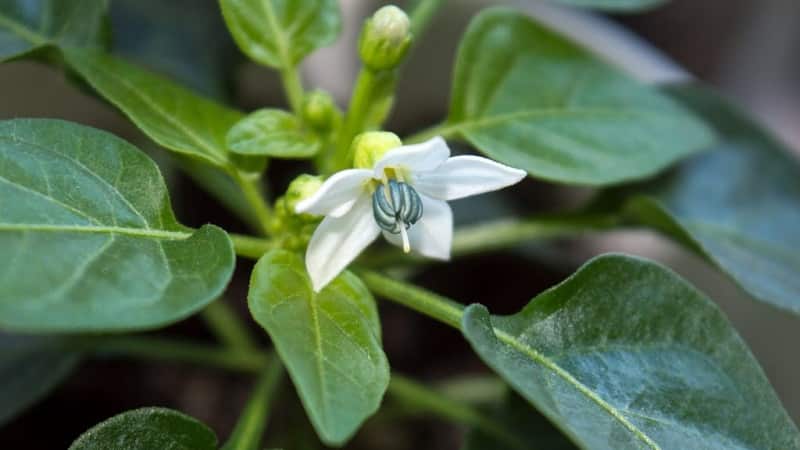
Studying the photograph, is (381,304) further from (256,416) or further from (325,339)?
(325,339)

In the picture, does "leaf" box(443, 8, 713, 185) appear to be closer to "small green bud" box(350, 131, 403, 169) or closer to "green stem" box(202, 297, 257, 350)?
"small green bud" box(350, 131, 403, 169)

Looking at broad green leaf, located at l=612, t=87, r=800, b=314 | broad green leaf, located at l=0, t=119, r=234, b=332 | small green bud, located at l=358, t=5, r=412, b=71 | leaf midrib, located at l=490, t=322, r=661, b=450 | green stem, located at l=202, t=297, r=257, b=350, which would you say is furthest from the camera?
green stem, located at l=202, t=297, r=257, b=350

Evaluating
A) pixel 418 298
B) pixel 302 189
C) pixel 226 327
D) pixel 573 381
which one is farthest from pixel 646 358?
pixel 226 327

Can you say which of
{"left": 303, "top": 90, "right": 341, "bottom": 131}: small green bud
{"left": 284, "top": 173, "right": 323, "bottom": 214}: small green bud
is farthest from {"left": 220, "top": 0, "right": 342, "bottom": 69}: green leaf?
{"left": 284, "top": 173, "right": 323, "bottom": 214}: small green bud

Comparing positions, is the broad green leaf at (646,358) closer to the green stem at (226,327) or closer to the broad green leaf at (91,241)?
the broad green leaf at (91,241)

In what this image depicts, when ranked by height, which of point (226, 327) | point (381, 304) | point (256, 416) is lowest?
point (381, 304)

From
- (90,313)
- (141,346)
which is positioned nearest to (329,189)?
(90,313)
